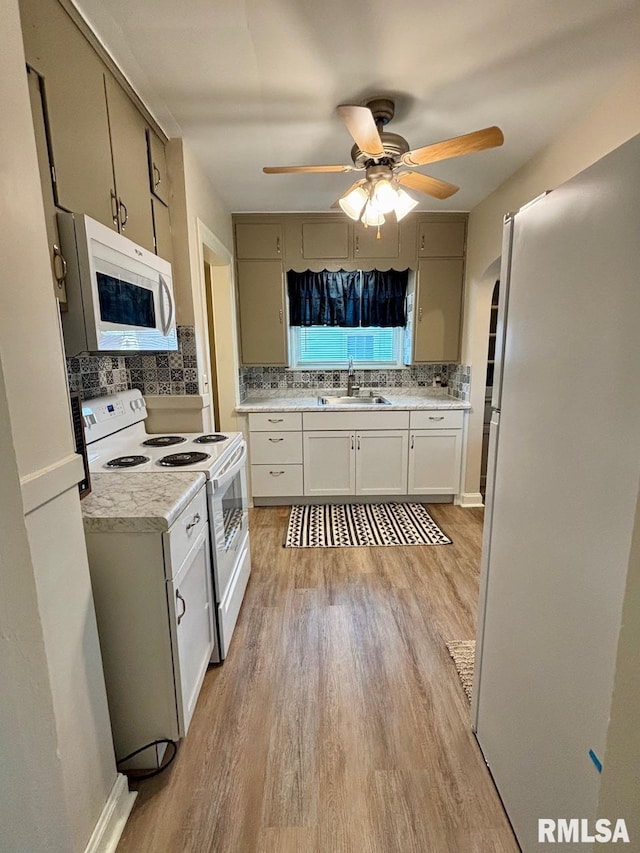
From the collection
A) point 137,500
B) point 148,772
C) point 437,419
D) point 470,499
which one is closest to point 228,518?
point 137,500

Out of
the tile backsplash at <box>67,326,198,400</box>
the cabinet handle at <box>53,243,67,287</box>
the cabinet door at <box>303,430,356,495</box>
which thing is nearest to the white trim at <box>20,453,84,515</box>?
the cabinet handle at <box>53,243,67,287</box>

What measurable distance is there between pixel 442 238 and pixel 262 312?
67.2 inches

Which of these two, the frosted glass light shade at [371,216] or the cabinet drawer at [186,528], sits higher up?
the frosted glass light shade at [371,216]

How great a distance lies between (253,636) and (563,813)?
53.4 inches

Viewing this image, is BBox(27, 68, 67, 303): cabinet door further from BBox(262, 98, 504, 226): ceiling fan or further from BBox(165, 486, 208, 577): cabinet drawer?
BBox(262, 98, 504, 226): ceiling fan

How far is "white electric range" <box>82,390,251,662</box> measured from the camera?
64.2 inches

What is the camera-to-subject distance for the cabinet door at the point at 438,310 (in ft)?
11.2

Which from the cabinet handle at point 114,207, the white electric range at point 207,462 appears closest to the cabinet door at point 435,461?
the white electric range at point 207,462

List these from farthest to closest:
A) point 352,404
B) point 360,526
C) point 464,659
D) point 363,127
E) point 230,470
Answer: point 352,404 → point 360,526 → point 230,470 → point 464,659 → point 363,127

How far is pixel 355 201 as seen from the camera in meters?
2.09

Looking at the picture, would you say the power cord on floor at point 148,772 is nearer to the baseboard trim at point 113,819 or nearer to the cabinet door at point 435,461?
the baseboard trim at point 113,819

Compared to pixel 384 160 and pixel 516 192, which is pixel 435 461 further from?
pixel 384 160

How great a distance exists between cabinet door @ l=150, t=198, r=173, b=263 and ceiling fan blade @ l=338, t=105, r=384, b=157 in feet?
3.44

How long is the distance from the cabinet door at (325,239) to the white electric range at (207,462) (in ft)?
6.67
